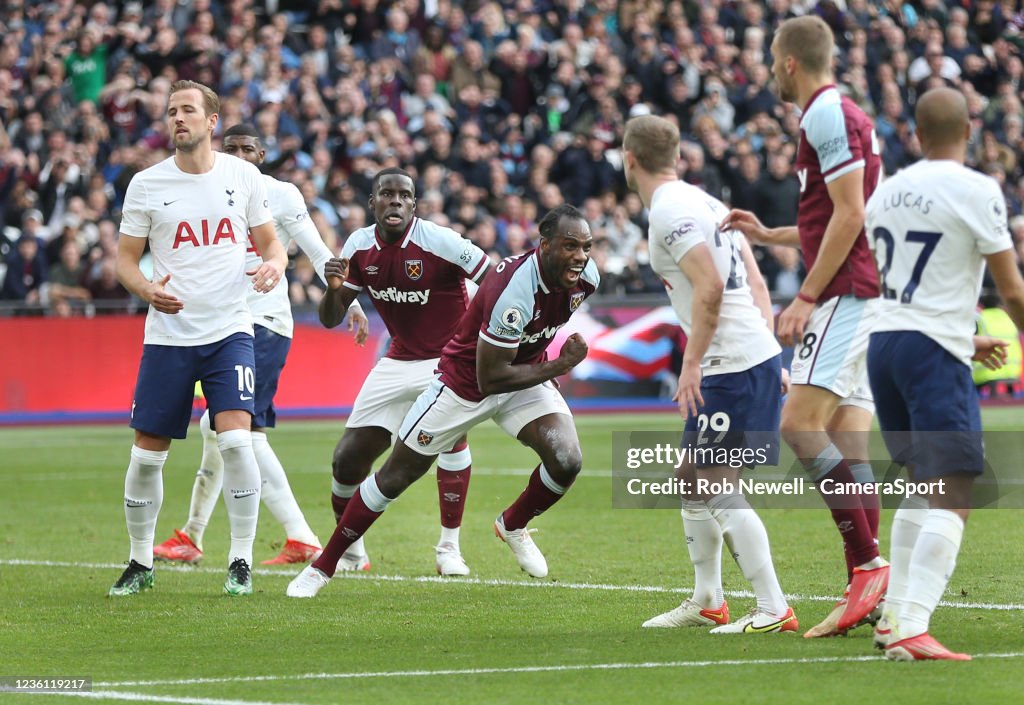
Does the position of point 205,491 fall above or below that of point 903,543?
below

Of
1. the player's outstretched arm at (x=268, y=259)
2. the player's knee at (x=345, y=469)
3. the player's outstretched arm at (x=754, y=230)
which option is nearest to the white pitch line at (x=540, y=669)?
the player's outstretched arm at (x=754, y=230)

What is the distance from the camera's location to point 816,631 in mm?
7316

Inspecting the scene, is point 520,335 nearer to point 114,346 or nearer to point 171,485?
point 171,485

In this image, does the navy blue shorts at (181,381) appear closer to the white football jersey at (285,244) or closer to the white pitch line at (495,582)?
the white football jersey at (285,244)

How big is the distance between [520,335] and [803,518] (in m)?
4.62

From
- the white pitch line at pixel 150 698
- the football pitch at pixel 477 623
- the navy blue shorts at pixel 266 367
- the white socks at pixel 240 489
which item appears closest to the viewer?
the white pitch line at pixel 150 698

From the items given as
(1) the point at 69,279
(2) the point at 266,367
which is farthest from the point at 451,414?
(1) the point at 69,279

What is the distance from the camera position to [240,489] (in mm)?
9312

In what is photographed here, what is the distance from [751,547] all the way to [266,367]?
15.1 ft

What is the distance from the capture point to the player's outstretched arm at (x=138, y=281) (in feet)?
29.1

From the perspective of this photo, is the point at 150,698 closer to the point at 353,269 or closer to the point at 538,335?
the point at 538,335

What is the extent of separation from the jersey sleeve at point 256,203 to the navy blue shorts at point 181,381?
2.34 ft

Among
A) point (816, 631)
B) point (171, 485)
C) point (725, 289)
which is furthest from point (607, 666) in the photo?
point (171, 485)

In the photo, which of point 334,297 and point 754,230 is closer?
point 754,230
